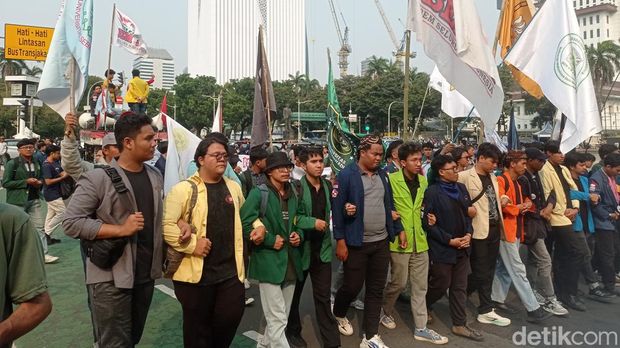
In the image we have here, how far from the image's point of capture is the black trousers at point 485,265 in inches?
186

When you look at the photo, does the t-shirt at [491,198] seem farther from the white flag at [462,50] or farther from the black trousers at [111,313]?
the black trousers at [111,313]

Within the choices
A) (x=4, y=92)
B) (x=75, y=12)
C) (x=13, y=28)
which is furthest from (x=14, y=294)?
(x=4, y=92)

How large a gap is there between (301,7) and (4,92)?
8203cm

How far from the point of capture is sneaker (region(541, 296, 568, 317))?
493 cm

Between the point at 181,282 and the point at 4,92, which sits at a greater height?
the point at 4,92

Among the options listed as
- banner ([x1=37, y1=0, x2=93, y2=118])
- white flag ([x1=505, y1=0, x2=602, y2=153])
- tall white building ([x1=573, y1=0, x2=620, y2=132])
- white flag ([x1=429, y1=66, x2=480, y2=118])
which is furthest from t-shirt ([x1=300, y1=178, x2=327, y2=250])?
tall white building ([x1=573, y1=0, x2=620, y2=132])

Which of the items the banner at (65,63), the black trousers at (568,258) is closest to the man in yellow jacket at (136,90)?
the banner at (65,63)

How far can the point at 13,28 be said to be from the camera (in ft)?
65.1

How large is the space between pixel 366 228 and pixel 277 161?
3.31 ft

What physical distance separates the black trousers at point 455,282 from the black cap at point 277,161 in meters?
1.83

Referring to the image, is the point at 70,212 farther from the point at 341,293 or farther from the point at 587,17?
the point at 587,17

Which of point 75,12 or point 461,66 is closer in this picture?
point 75,12

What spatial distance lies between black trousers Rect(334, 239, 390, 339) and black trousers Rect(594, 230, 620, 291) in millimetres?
3241

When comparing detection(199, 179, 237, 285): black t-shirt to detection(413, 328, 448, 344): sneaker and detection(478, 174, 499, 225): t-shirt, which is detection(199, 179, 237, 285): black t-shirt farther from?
detection(478, 174, 499, 225): t-shirt
